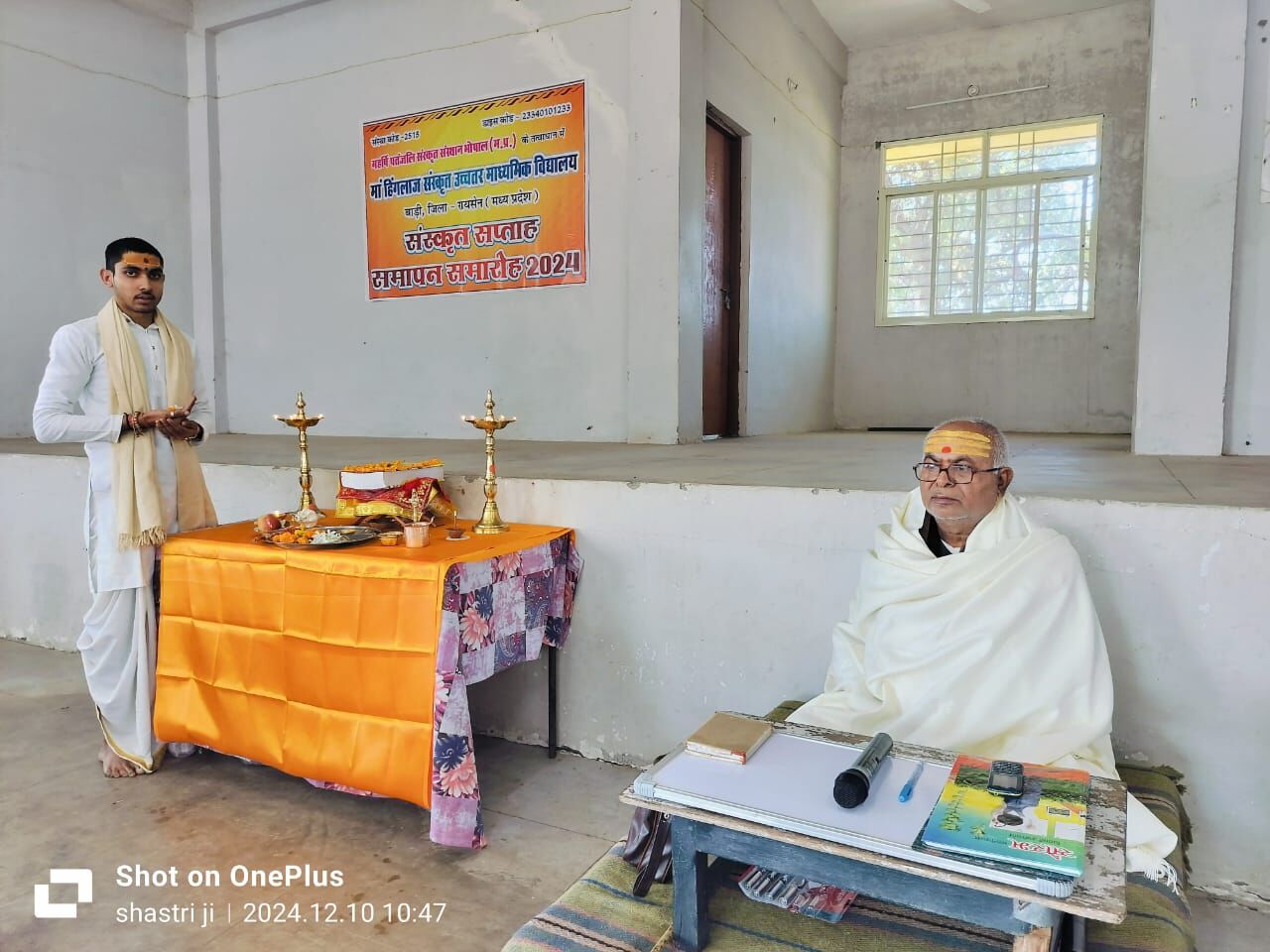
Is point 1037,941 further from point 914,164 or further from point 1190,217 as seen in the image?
point 914,164

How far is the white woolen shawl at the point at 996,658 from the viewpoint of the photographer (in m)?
1.71

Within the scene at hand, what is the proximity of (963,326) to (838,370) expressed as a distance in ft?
4.22

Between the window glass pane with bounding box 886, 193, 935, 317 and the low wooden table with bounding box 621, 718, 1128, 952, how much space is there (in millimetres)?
7579

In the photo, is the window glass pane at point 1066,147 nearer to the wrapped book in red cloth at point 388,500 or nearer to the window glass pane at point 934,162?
the window glass pane at point 934,162

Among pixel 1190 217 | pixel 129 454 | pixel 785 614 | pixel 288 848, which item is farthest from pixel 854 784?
pixel 1190 217

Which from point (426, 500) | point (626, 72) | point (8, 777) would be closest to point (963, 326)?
point (626, 72)

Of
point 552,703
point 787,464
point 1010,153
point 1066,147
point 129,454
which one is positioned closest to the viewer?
point 129,454

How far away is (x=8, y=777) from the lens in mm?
2723

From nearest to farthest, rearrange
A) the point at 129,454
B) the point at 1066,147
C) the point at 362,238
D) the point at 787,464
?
the point at 129,454 → the point at 787,464 → the point at 362,238 → the point at 1066,147

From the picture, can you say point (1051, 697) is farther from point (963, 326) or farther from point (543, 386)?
point (963, 326)

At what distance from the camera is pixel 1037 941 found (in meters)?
1.14

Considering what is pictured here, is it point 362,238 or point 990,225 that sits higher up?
point 990,225

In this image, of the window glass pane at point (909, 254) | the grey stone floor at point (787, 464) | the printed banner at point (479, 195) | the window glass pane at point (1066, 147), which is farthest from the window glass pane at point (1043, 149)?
the printed banner at point (479, 195)

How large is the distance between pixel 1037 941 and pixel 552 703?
6.47 ft
